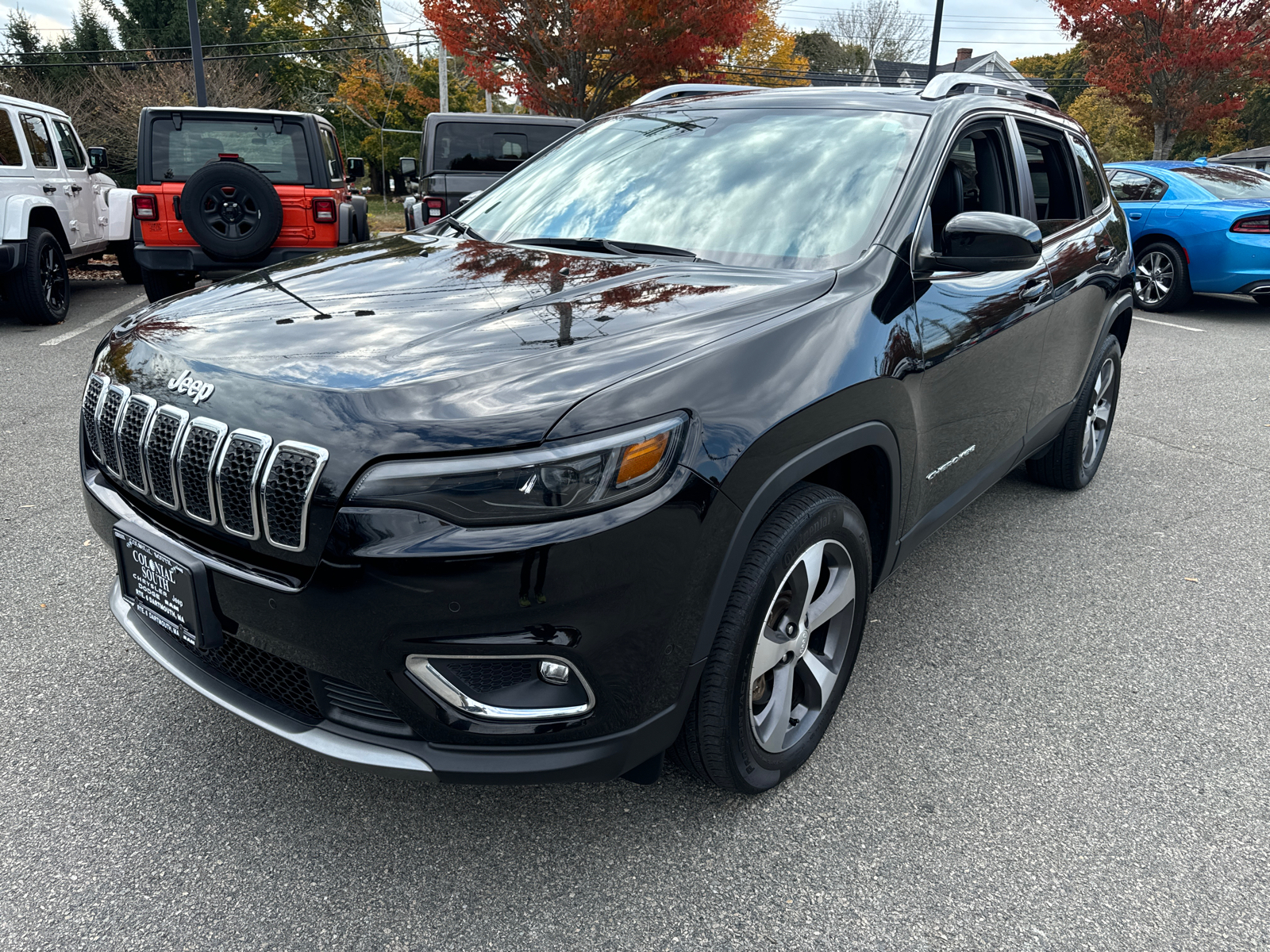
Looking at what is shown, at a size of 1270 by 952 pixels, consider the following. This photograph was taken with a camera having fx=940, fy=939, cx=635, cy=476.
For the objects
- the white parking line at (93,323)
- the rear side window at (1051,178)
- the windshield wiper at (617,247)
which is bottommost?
the white parking line at (93,323)

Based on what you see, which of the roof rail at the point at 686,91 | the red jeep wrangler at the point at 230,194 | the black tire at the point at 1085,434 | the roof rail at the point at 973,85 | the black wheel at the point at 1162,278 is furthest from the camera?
the black wheel at the point at 1162,278

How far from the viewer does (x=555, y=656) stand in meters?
1.77

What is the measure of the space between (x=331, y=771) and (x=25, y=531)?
89.7 inches

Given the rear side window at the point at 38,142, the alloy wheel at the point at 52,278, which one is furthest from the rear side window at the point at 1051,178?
the rear side window at the point at 38,142

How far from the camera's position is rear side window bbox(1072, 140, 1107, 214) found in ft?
13.7

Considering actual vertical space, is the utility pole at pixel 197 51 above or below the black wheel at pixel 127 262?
above

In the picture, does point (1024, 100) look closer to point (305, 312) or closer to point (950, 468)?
point (950, 468)

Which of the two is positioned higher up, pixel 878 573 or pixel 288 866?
pixel 878 573

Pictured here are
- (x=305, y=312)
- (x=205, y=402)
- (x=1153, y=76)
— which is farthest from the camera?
(x=1153, y=76)

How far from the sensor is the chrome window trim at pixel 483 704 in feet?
5.90

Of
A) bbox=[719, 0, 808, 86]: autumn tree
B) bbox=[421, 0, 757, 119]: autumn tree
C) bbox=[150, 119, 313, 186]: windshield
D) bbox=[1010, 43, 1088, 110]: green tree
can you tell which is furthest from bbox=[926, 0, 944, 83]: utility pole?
bbox=[1010, 43, 1088, 110]: green tree

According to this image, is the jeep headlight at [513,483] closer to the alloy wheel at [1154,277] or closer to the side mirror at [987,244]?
the side mirror at [987,244]

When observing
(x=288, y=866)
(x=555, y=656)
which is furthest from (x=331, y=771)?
(x=555, y=656)

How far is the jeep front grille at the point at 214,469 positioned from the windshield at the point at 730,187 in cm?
138
